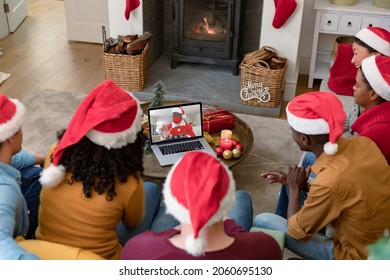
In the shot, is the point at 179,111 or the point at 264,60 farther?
the point at 264,60

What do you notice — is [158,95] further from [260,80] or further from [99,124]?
[99,124]

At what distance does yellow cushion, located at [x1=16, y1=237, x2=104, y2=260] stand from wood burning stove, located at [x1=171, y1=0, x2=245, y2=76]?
284cm

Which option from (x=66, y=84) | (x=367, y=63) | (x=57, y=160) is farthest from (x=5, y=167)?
(x=66, y=84)

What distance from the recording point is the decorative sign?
367 cm

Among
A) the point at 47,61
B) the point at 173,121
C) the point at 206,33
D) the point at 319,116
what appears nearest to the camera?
the point at 319,116

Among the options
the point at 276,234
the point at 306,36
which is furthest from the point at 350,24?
the point at 276,234

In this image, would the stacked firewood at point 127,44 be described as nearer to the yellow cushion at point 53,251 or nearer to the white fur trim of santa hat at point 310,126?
the white fur trim of santa hat at point 310,126

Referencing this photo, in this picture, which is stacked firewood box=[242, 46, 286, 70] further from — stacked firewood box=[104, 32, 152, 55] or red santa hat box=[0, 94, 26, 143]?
red santa hat box=[0, 94, 26, 143]

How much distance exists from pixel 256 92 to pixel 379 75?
1.47m

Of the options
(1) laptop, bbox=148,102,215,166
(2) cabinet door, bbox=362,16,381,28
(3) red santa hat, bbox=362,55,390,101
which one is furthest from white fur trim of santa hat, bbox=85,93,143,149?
(2) cabinet door, bbox=362,16,381,28

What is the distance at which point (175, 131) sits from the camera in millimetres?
2711

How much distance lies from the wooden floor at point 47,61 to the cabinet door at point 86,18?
0.09 metres

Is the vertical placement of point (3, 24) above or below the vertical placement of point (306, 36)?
below

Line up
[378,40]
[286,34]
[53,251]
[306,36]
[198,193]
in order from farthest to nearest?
[306,36] → [286,34] → [378,40] → [53,251] → [198,193]
